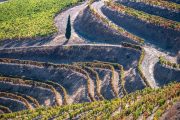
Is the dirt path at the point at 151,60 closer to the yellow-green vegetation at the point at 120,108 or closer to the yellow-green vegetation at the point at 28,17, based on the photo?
the yellow-green vegetation at the point at 120,108

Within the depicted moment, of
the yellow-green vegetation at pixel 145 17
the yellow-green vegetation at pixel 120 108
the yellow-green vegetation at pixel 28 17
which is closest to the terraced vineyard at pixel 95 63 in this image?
the yellow-green vegetation at pixel 120 108

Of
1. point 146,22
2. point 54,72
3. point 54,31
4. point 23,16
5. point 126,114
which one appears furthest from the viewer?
point 23,16

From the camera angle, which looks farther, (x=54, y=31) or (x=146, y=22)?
(x=54, y=31)

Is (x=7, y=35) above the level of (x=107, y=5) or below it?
below

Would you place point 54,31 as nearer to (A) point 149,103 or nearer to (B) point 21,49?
(B) point 21,49

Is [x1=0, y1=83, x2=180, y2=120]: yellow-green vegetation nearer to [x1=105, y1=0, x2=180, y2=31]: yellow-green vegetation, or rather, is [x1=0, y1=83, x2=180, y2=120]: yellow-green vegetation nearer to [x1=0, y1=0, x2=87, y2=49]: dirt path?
[x1=105, y1=0, x2=180, y2=31]: yellow-green vegetation

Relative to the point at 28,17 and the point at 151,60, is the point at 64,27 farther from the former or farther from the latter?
the point at 151,60

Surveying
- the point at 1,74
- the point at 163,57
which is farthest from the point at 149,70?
the point at 1,74
